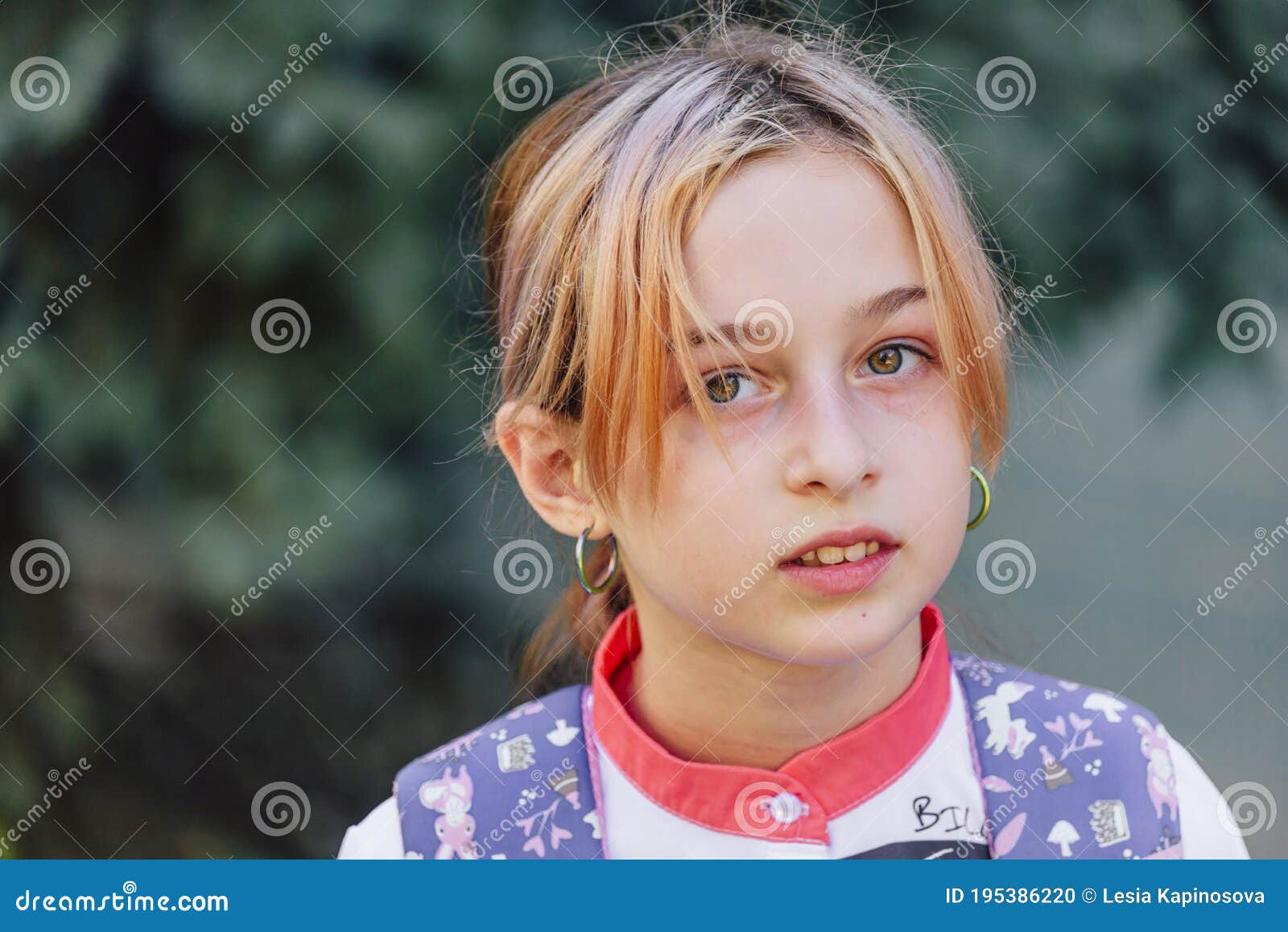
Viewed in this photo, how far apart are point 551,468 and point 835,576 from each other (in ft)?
1.46

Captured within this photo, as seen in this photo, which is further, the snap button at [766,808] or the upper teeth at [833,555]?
the snap button at [766,808]

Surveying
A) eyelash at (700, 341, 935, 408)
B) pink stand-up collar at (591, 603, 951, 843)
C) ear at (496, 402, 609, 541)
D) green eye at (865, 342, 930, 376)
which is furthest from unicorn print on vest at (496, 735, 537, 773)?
green eye at (865, 342, 930, 376)

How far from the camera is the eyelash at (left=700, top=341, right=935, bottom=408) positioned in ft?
4.37

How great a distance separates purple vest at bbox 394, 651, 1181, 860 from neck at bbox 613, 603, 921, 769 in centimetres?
9

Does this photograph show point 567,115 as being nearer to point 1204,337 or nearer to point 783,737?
point 783,737

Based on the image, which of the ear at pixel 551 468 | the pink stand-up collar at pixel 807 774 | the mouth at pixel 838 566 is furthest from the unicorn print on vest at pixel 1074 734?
the ear at pixel 551 468

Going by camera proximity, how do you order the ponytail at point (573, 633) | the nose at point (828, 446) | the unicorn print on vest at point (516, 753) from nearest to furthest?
the nose at point (828, 446)
the unicorn print on vest at point (516, 753)
the ponytail at point (573, 633)

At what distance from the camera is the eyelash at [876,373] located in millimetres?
1331

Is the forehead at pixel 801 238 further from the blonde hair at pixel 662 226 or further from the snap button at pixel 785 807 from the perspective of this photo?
the snap button at pixel 785 807

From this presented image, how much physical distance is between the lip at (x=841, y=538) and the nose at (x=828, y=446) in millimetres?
42

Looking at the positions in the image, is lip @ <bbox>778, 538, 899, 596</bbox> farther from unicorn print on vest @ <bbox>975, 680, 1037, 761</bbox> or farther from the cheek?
unicorn print on vest @ <bbox>975, 680, 1037, 761</bbox>

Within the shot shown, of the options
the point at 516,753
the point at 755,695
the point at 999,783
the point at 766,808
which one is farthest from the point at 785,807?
the point at 516,753

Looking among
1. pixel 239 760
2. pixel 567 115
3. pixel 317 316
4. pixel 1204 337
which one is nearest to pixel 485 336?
pixel 317 316

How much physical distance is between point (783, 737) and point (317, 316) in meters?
1.10
